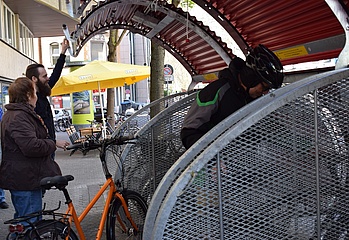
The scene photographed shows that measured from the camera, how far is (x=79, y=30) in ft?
21.1

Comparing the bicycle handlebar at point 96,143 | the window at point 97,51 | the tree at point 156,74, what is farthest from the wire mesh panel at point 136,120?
the window at point 97,51

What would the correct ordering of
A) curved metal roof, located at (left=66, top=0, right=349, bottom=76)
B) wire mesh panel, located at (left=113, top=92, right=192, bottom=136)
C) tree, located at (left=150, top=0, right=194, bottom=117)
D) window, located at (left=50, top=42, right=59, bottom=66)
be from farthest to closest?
window, located at (left=50, top=42, right=59, bottom=66)
tree, located at (left=150, top=0, right=194, bottom=117)
wire mesh panel, located at (left=113, top=92, right=192, bottom=136)
curved metal roof, located at (left=66, top=0, right=349, bottom=76)

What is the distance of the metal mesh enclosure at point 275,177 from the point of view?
2957 millimetres

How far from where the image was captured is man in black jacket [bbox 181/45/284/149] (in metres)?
3.65

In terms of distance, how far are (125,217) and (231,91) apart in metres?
1.69

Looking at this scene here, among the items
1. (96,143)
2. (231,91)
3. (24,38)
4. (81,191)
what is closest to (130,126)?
(96,143)

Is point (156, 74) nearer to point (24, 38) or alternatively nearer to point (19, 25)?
point (19, 25)

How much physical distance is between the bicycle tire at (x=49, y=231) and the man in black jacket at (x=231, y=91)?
1.13 meters

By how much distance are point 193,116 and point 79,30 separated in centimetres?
323

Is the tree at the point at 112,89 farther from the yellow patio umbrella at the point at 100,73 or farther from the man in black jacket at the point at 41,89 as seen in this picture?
the man in black jacket at the point at 41,89

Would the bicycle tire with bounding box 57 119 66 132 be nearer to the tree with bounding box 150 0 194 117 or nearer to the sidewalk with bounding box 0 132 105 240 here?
Answer: the sidewalk with bounding box 0 132 105 240

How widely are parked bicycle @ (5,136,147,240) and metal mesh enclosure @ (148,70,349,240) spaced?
1087mm

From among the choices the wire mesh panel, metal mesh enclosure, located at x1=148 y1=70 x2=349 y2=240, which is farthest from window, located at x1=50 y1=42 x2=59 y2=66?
metal mesh enclosure, located at x1=148 y1=70 x2=349 y2=240

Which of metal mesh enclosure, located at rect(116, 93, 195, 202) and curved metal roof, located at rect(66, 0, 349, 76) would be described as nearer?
curved metal roof, located at rect(66, 0, 349, 76)
